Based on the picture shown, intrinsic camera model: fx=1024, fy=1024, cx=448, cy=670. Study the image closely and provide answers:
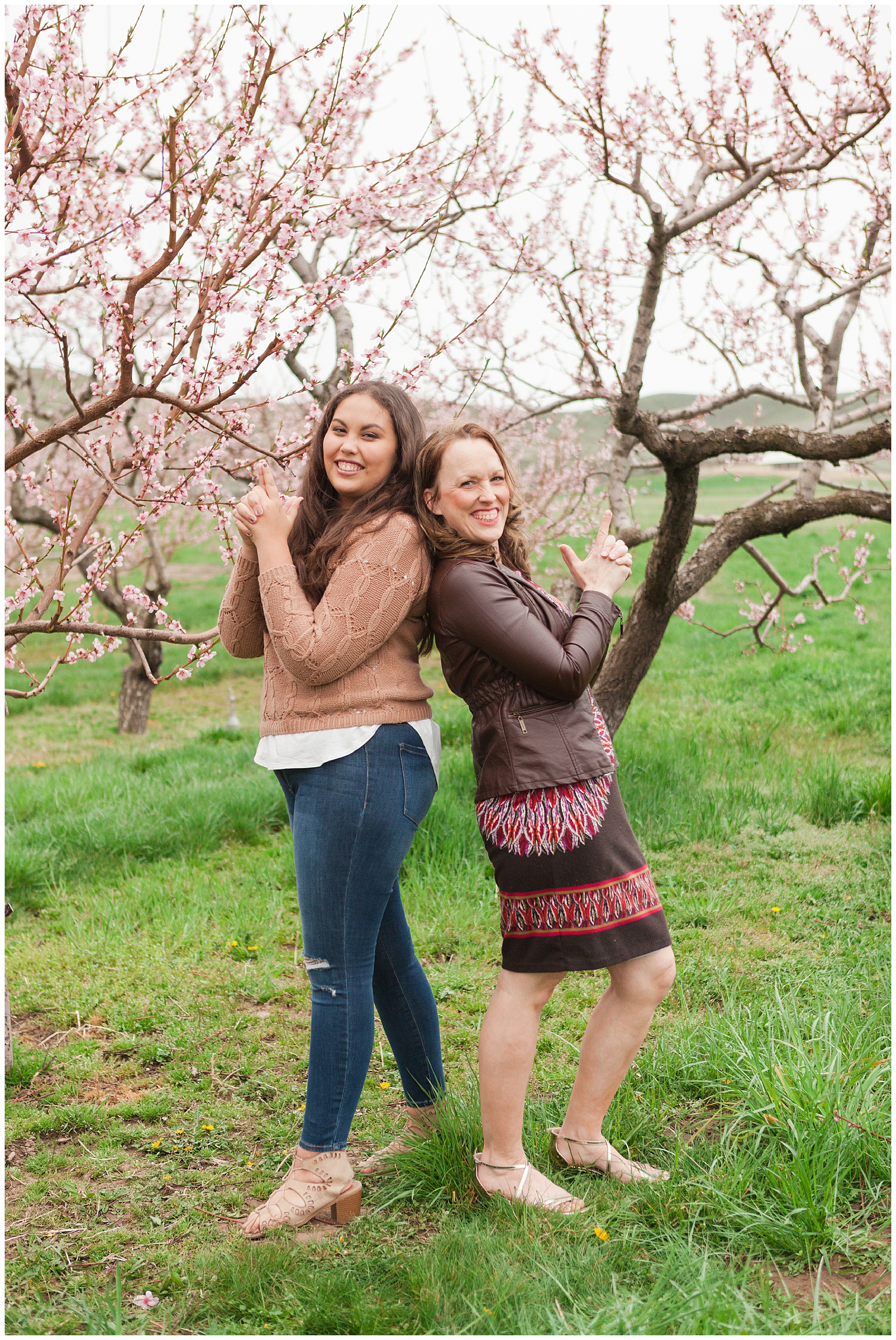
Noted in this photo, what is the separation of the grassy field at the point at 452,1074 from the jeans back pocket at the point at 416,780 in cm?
74

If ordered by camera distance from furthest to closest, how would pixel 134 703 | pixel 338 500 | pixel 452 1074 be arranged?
pixel 134 703 < pixel 452 1074 < pixel 338 500

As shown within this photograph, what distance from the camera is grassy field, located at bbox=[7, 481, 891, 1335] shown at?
1931mm

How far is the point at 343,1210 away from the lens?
225cm

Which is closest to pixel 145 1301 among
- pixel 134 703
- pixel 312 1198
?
pixel 312 1198

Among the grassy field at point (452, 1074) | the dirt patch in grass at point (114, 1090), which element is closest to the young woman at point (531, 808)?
the grassy field at point (452, 1074)

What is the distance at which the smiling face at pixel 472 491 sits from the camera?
2203mm

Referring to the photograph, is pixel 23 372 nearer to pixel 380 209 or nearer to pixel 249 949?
pixel 380 209

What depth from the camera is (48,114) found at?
3.27 metres

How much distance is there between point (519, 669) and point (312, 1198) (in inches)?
48.8

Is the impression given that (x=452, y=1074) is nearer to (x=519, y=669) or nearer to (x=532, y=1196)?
(x=532, y=1196)

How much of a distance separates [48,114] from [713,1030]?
342 cm

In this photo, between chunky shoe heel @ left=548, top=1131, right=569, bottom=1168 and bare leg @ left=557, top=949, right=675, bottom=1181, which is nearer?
bare leg @ left=557, top=949, right=675, bottom=1181

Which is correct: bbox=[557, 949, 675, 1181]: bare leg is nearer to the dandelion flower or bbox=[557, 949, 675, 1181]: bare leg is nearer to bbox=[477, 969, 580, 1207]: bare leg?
bbox=[477, 969, 580, 1207]: bare leg

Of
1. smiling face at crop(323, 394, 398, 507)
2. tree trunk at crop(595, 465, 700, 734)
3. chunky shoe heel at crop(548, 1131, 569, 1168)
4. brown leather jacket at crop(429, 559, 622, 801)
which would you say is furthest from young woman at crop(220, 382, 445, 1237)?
tree trunk at crop(595, 465, 700, 734)
